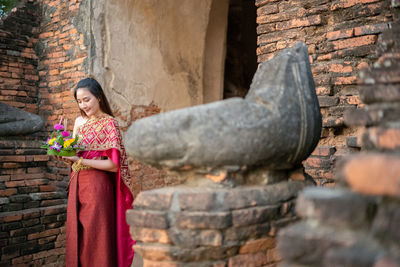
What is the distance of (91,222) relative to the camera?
2707mm

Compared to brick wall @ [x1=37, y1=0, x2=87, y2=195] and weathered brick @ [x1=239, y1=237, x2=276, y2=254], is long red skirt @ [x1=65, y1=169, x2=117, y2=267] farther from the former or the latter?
brick wall @ [x1=37, y1=0, x2=87, y2=195]

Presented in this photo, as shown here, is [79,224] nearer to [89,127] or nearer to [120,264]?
[120,264]

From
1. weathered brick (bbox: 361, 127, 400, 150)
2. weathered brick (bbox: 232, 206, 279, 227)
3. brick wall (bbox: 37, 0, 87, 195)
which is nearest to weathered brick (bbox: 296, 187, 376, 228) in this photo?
weathered brick (bbox: 361, 127, 400, 150)

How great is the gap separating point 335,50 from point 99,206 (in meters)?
2.19

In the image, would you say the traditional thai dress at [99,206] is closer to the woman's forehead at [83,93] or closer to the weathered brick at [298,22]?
the woman's forehead at [83,93]

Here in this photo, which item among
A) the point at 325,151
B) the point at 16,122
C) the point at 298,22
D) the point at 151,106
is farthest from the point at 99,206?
the point at 151,106

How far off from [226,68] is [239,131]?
230 inches

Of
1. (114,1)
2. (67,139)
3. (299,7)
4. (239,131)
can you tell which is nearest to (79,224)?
(67,139)

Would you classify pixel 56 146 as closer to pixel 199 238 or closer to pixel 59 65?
pixel 199 238

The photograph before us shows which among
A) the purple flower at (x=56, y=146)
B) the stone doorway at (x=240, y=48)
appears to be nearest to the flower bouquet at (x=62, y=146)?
the purple flower at (x=56, y=146)

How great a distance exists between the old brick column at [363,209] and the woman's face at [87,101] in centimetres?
206

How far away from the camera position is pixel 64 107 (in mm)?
5133

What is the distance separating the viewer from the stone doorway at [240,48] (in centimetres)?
711

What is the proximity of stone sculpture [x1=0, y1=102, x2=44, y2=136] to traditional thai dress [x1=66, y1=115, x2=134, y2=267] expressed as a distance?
87.4 inches
